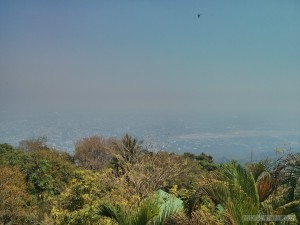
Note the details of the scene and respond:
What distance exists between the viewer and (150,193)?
749cm

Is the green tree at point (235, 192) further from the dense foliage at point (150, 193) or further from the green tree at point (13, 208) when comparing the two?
the green tree at point (13, 208)

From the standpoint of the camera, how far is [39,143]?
46.5 m

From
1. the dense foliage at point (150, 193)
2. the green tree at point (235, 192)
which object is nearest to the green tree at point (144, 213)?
the dense foliage at point (150, 193)

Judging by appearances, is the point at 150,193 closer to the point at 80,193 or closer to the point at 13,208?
the point at 80,193

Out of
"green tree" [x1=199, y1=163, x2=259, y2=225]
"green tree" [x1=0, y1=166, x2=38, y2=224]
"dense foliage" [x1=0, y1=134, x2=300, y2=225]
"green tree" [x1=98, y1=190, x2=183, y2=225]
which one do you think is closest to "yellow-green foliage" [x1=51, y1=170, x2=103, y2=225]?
"dense foliage" [x1=0, y1=134, x2=300, y2=225]

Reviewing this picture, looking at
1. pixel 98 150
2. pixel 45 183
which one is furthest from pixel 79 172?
pixel 98 150

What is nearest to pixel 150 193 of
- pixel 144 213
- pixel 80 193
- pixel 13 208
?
pixel 144 213

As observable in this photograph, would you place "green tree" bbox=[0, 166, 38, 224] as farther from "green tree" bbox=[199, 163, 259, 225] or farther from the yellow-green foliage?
"green tree" bbox=[199, 163, 259, 225]

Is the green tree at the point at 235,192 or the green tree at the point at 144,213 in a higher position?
the green tree at the point at 235,192

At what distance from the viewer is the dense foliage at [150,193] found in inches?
155

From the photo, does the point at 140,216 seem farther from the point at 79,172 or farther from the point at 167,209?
the point at 79,172

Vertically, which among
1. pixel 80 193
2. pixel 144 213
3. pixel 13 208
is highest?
pixel 144 213

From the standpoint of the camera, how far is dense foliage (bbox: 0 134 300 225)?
3.95 meters

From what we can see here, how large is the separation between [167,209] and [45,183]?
79.4 ft
